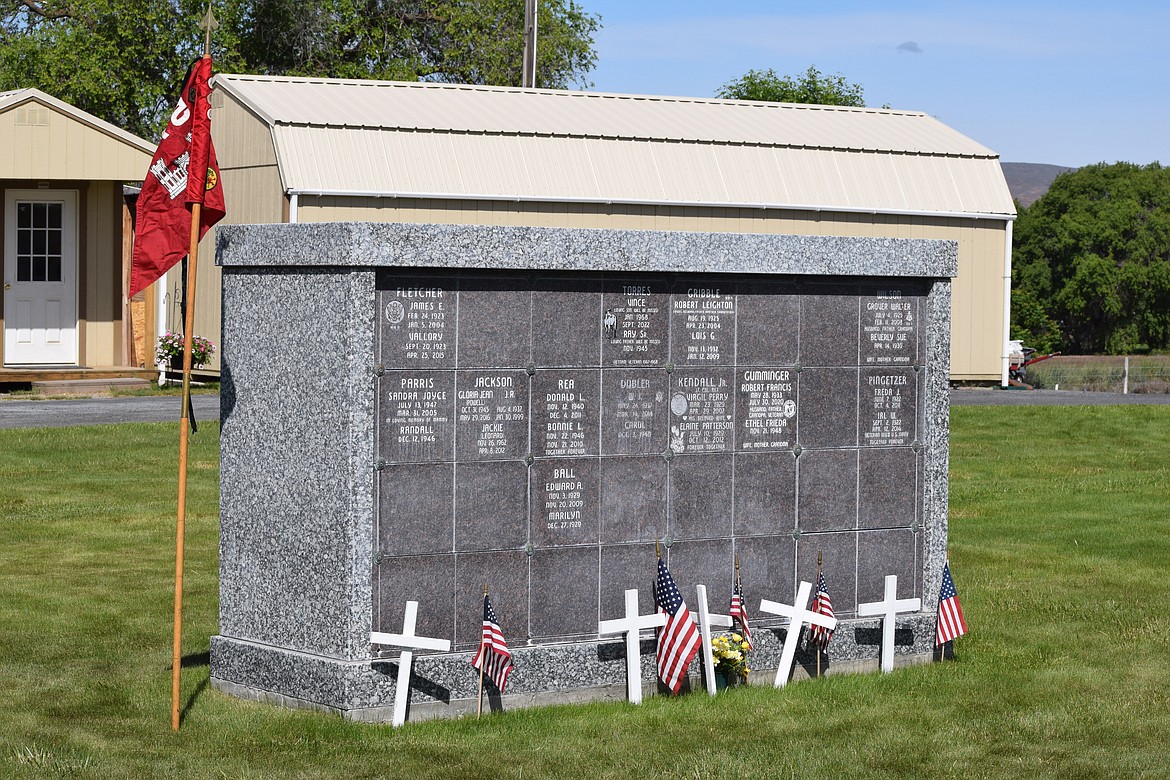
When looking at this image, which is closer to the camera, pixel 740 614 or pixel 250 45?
pixel 740 614

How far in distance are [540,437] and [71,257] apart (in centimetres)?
1770

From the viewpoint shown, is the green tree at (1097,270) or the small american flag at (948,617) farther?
the green tree at (1097,270)

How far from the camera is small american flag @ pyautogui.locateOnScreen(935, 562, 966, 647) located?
8.77 meters

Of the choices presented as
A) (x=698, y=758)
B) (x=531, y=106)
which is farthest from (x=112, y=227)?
(x=698, y=758)

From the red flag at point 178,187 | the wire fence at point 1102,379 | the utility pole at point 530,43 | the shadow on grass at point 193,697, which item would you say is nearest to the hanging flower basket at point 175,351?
the utility pole at point 530,43

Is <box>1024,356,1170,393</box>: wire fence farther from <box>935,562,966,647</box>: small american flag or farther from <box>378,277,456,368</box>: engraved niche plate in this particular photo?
<box>378,277,456,368</box>: engraved niche plate

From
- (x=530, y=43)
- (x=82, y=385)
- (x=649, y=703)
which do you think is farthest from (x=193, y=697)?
(x=530, y=43)

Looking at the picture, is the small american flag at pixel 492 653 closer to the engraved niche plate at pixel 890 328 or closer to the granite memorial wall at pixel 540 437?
the granite memorial wall at pixel 540 437

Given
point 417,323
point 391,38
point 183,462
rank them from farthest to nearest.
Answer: point 391,38
point 417,323
point 183,462

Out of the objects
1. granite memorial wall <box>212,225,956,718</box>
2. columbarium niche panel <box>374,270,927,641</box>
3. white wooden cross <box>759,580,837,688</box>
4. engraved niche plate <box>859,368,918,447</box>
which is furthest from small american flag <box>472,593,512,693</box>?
engraved niche plate <box>859,368,918,447</box>

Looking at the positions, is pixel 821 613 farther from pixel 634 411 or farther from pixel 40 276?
pixel 40 276

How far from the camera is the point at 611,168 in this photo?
80.7 ft

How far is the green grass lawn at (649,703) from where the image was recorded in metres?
6.76

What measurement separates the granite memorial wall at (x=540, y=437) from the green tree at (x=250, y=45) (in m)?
→ 32.7
